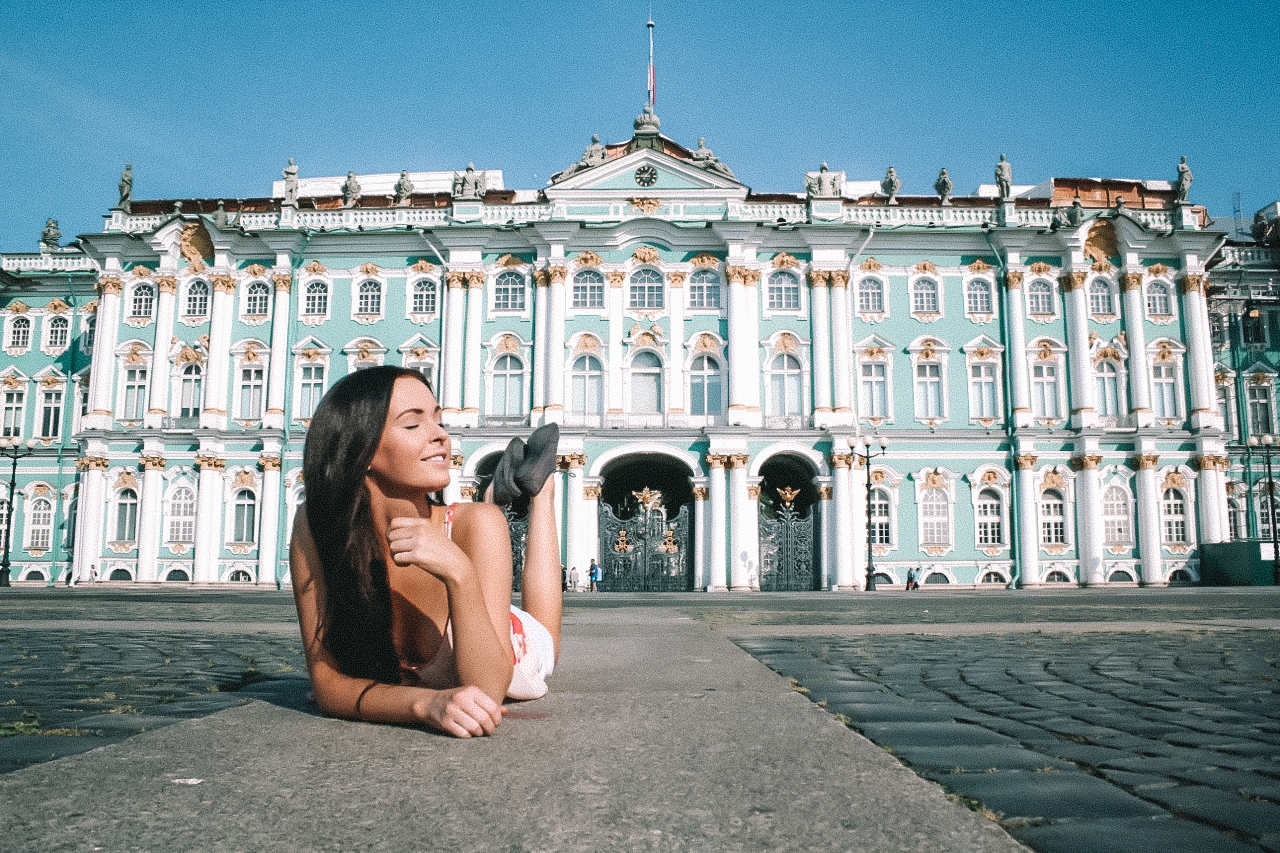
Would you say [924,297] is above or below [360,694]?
above

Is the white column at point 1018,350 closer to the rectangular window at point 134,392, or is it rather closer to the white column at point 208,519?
the white column at point 208,519

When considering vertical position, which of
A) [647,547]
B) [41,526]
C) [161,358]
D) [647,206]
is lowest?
[647,547]

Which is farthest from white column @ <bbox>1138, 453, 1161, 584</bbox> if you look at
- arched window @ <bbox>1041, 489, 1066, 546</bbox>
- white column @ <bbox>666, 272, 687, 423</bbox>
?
white column @ <bbox>666, 272, 687, 423</bbox>

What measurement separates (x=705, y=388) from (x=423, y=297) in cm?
1014

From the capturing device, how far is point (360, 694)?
327 cm

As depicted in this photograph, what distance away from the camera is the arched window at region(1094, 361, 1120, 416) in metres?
32.5

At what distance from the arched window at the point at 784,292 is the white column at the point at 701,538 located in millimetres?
6774

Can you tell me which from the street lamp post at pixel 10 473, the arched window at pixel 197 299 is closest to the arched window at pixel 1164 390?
the arched window at pixel 197 299

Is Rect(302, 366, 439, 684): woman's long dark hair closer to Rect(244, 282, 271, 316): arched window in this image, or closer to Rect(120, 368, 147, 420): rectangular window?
Rect(244, 282, 271, 316): arched window

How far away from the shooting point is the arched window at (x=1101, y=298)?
33.0 metres

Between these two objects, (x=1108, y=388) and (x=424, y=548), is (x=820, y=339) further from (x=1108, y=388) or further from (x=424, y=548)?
(x=424, y=548)

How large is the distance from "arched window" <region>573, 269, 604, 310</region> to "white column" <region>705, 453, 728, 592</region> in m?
6.72

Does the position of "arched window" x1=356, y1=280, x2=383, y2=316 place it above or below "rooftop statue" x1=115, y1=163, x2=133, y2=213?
below

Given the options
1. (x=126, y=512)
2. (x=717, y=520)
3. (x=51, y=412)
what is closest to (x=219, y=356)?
(x=126, y=512)
